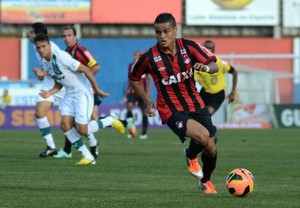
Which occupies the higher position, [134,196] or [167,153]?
[134,196]

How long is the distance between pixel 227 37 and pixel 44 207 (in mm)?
38971

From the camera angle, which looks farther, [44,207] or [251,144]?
[251,144]

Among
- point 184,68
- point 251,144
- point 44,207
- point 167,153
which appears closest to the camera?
point 44,207

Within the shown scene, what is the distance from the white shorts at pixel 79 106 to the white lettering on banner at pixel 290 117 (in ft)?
58.0

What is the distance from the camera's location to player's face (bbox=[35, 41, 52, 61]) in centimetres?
1433

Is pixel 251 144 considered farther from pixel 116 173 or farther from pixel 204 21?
pixel 204 21

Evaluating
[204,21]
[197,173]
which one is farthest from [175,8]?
[197,173]

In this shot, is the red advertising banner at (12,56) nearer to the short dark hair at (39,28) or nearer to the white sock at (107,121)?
the white sock at (107,121)

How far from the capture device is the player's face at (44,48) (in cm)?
1433

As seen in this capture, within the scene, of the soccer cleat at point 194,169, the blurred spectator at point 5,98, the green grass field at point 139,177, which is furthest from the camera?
the blurred spectator at point 5,98

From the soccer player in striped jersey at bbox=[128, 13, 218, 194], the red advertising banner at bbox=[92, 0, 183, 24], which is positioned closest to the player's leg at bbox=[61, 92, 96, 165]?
the soccer player in striped jersey at bbox=[128, 13, 218, 194]

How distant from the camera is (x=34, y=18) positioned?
45.4 metres

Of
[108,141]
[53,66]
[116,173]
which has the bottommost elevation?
[108,141]

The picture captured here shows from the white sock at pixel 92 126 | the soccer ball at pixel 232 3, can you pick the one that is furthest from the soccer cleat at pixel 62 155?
the soccer ball at pixel 232 3
